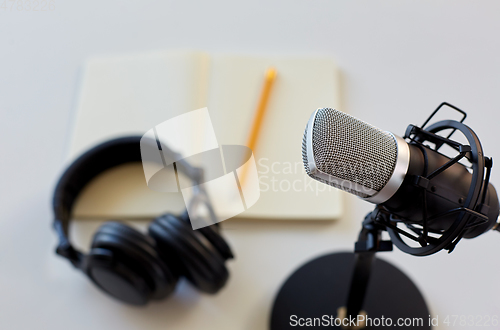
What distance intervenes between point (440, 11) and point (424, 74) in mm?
217

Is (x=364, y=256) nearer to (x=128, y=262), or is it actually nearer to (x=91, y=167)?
(x=128, y=262)

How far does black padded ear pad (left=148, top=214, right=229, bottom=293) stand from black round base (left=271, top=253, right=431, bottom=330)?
0.12 m

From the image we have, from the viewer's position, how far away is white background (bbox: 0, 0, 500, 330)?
0.59 metres

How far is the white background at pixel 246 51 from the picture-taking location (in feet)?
1.94

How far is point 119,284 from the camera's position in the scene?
53cm

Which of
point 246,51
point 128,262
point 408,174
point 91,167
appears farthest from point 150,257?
point 246,51

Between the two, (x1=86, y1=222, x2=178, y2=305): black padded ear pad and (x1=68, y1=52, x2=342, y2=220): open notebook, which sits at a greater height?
(x1=68, y1=52, x2=342, y2=220): open notebook

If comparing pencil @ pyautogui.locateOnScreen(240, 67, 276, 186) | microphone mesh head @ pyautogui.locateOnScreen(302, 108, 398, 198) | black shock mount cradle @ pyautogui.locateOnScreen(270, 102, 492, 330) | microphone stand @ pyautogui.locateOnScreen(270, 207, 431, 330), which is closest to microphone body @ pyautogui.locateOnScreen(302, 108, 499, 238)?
microphone mesh head @ pyautogui.locateOnScreen(302, 108, 398, 198)

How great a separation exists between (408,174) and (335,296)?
A: 33 cm

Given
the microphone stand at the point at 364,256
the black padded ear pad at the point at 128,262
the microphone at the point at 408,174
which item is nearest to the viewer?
the microphone at the point at 408,174

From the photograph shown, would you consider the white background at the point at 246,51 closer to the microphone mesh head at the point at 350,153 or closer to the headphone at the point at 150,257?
the headphone at the point at 150,257

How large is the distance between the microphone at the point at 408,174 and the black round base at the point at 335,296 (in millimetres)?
266

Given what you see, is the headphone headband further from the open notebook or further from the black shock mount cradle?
the black shock mount cradle

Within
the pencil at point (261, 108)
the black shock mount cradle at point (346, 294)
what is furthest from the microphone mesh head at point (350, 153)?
the pencil at point (261, 108)
